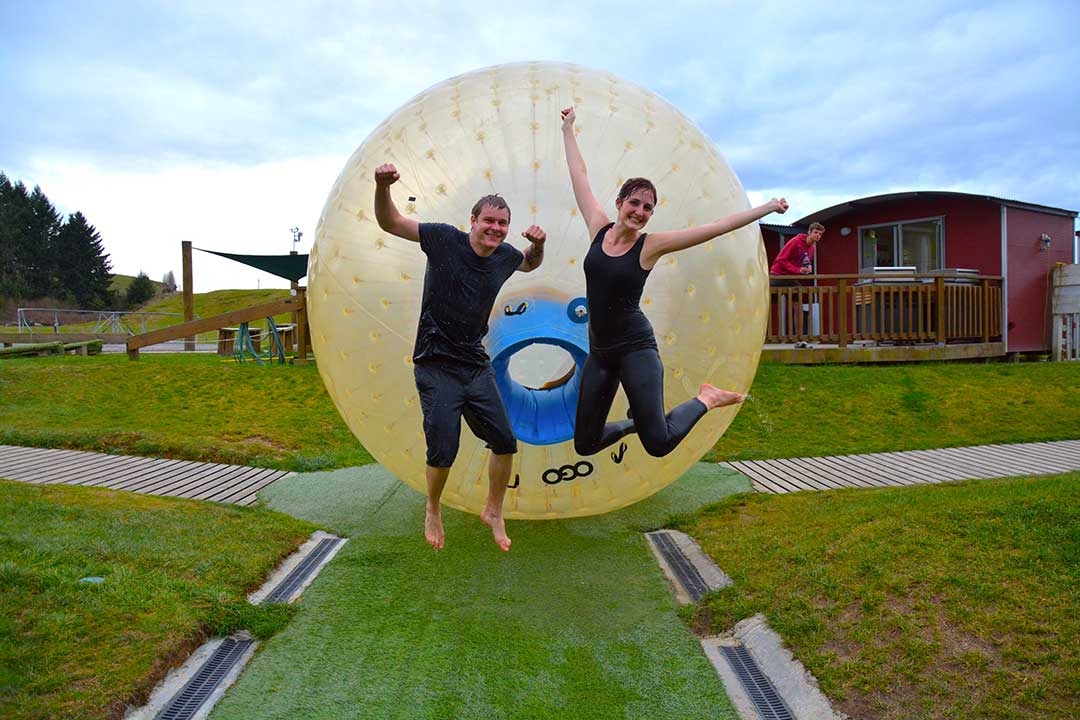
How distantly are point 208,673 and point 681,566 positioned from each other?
278cm

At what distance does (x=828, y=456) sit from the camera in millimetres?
8445

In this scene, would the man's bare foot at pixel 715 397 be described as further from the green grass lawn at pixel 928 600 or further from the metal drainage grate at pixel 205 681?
the metal drainage grate at pixel 205 681

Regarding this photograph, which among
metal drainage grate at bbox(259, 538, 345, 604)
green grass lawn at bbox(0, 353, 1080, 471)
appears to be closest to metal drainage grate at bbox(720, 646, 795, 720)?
metal drainage grate at bbox(259, 538, 345, 604)

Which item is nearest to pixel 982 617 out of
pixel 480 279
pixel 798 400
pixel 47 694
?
pixel 480 279

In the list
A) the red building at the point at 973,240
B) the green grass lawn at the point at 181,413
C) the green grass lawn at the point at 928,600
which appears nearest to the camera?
the green grass lawn at the point at 928,600

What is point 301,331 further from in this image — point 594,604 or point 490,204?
point 490,204

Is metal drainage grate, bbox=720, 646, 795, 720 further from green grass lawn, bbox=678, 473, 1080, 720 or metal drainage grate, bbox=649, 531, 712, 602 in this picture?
metal drainage grate, bbox=649, 531, 712, 602

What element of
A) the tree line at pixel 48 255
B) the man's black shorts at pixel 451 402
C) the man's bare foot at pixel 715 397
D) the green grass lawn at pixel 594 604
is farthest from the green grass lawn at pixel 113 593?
the tree line at pixel 48 255

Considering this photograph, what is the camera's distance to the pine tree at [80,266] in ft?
208

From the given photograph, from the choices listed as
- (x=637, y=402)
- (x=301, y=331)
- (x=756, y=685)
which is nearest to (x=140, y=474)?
(x=637, y=402)

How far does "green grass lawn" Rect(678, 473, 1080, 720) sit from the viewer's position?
3086mm

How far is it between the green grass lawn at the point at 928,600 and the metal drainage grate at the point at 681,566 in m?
0.18

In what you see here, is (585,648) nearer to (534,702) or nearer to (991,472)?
(534,702)

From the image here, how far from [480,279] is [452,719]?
1.85 metres
